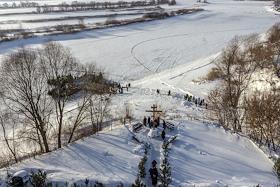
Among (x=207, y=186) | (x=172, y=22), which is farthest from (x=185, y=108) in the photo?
(x=172, y=22)

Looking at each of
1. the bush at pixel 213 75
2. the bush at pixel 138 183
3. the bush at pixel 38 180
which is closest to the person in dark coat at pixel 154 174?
the bush at pixel 138 183

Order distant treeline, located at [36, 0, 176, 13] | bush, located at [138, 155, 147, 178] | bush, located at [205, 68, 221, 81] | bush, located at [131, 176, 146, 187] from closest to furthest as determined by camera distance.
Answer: bush, located at [131, 176, 146, 187], bush, located at [138, 155, 147, 178], bush, located at [205, 68, 221, 81], distant treeline, located at [36, 0, 176, 13]

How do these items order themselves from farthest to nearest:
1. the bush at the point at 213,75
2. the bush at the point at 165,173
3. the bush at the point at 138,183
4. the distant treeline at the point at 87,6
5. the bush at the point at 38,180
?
the distant treeline at the point at 87,6 < the bush at the point at 213,75 < the bush at the point at 165,173 < the bush at the point at 138,183 < the bush at the point at 38,180

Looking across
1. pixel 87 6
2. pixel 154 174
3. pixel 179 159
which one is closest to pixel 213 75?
pixel 179 159

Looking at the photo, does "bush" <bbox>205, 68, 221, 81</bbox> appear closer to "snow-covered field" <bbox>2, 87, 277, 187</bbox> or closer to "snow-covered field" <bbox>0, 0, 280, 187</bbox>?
"snow-covered field" <bbox>0, 0, 280, 187</bbox>

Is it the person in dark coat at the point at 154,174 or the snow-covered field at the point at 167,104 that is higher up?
the person in dark coat at the point at 154,174

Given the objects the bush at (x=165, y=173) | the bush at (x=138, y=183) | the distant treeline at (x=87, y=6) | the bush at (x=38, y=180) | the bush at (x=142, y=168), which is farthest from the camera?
the distant treeline at (x=87, y=6)

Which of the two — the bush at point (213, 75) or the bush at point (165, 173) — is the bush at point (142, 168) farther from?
the bush at point (213, 75)

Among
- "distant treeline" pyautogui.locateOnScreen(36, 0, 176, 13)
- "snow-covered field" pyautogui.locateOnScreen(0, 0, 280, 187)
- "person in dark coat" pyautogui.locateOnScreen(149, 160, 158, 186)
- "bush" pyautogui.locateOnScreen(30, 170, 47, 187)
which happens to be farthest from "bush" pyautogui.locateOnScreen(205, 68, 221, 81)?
"distant treeline" pyautogui.locateOnScreen(36, 0, 176, 13)

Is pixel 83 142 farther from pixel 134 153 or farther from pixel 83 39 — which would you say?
pixel 83 39

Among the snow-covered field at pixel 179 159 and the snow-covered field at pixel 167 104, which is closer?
the snow-covered field at pixel 179 159
